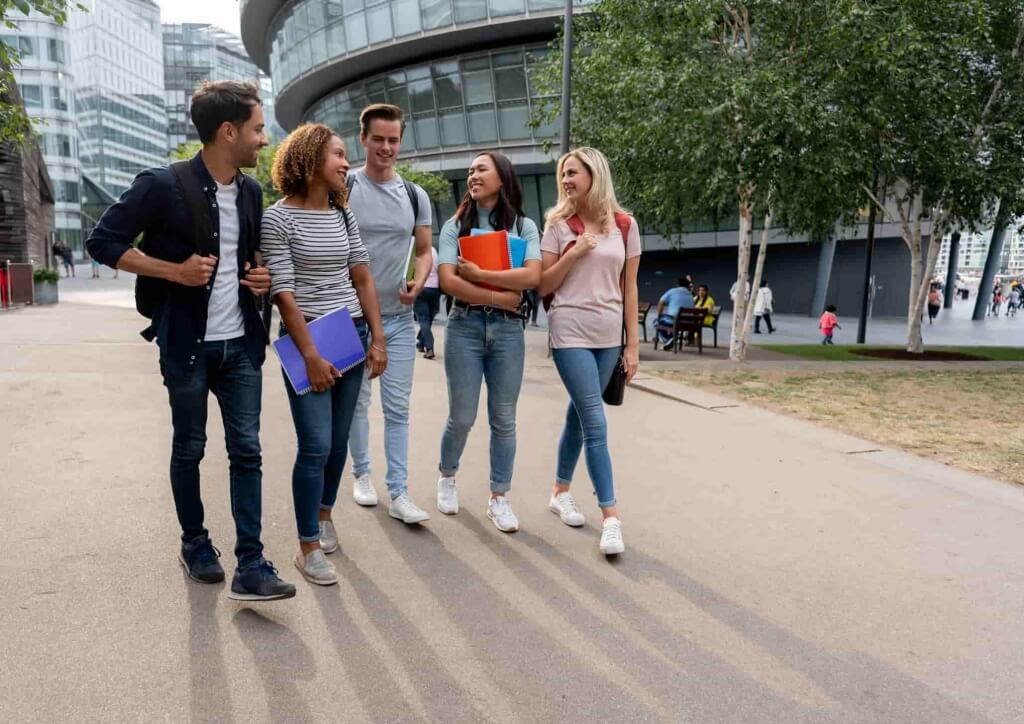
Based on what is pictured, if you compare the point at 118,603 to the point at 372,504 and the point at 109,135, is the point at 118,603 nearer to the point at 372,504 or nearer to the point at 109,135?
the point at 372,504

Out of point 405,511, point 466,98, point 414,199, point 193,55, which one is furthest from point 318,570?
point 193,55

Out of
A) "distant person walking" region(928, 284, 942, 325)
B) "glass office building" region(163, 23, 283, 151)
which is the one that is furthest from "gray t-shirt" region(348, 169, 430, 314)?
"glass office building" region(163, 23, 283, 151)

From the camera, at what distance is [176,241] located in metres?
3.15

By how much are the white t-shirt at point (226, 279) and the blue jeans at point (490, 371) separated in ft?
4.15

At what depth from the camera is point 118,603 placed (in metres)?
3.34

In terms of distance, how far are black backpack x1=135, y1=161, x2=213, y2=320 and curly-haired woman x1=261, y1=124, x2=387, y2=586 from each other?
265 mm

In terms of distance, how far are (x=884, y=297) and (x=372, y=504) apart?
129ft

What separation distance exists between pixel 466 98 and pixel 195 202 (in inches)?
1315

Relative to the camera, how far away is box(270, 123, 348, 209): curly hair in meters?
3.38

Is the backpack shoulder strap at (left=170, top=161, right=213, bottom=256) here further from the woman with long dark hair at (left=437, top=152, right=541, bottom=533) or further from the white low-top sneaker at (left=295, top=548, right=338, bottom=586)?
the white low-top sneaker at (left=295, top=548, right=338, bottom=586)

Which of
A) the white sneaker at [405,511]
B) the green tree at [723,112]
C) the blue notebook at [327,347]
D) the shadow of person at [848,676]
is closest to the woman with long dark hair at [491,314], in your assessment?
the white sneaker at [405,511]

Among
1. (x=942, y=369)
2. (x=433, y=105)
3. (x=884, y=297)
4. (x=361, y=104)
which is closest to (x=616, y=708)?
(x=942, y=369)

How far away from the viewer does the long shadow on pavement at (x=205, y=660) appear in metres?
2.57

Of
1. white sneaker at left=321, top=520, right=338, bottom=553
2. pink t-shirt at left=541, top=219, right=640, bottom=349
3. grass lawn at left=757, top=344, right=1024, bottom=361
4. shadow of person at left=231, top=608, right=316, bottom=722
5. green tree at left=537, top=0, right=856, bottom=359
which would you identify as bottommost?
grass lawn at left=757, top=344, right=1024, bottom=361
